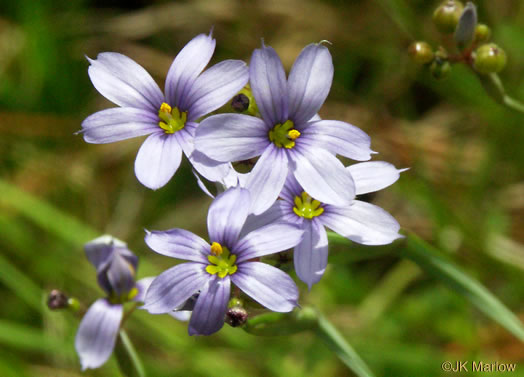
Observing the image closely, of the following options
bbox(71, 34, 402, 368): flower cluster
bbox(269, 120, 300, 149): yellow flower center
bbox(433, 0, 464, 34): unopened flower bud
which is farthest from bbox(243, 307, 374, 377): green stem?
bbox(433, 0, 464, 34): unopened flower bud

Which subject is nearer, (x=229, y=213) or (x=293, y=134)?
(x=229, y=213)

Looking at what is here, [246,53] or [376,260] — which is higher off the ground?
[246,53]

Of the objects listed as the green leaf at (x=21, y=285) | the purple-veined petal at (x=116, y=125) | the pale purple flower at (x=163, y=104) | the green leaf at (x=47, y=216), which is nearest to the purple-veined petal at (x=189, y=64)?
the pale purple flower at (x=163, y=104)

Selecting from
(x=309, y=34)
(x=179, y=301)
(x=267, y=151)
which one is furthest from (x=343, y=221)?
(x=309, y=34)

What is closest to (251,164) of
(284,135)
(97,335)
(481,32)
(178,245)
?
(284,135)

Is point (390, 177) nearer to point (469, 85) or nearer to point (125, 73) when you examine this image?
point (125, 73)

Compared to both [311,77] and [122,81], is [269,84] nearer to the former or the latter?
[311,77]

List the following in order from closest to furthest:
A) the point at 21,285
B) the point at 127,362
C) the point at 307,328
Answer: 1. the point at 307,328
2. the point at 127,362
3. the point at 21,285
